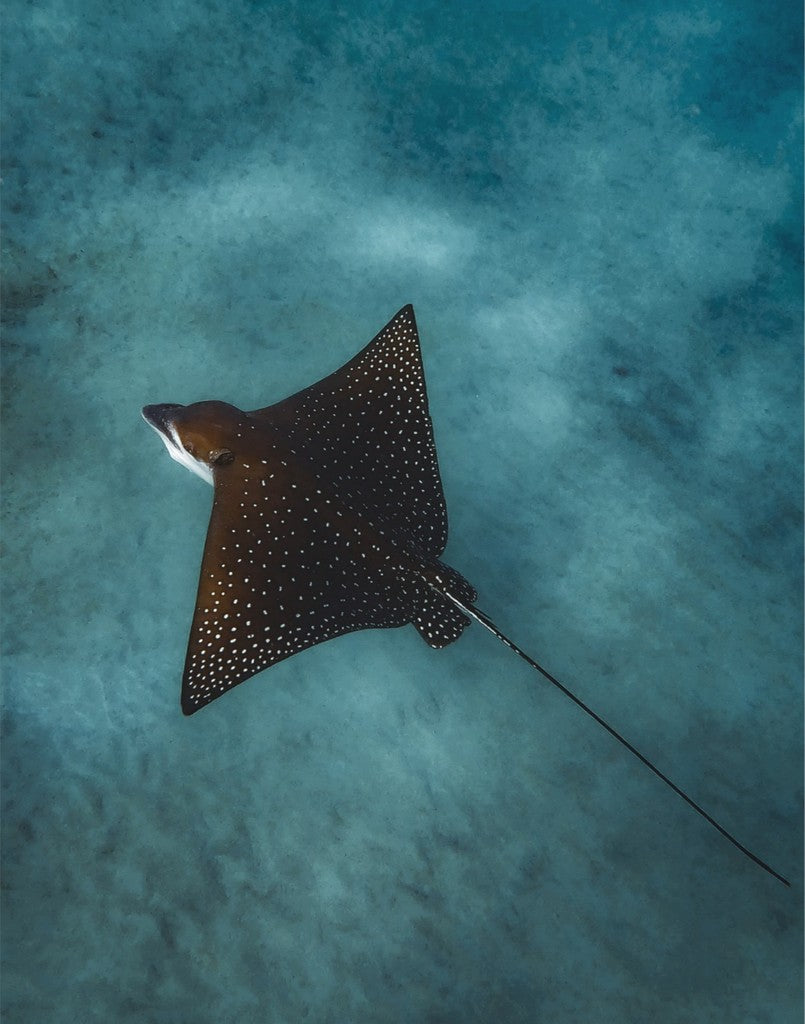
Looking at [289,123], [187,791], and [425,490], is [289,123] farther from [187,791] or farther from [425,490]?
[187,791]

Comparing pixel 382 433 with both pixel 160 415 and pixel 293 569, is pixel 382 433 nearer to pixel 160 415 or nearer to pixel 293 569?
pixel 293 569

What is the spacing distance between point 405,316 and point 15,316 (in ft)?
6.27

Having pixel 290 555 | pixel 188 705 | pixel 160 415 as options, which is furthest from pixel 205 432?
pixel 188 705

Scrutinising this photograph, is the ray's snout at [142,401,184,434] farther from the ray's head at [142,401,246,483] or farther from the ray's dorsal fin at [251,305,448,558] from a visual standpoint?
the ray's dorsal fin at [251,305,448,558]

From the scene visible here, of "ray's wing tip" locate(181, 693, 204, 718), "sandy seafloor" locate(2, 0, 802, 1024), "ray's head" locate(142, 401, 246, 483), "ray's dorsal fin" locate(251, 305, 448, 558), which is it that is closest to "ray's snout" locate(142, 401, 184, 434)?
"ray's head" locate(142, 401, 246, 483)

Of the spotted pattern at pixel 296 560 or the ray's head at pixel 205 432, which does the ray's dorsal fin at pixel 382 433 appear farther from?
the ray's head at pixel 205 432

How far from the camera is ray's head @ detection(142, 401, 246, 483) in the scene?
233 cm

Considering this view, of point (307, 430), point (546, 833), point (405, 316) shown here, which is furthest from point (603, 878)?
point (405, 316)

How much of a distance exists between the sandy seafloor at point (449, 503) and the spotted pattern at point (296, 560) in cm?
51

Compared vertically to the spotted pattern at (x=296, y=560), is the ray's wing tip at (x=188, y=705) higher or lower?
lower

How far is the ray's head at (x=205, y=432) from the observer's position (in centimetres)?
233

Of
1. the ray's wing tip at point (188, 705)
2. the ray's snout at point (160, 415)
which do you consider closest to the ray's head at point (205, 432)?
the ray's snout at point (160, 415)

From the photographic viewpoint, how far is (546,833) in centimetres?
256

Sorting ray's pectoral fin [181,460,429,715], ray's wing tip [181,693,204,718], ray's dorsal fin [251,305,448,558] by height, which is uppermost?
ray's dorsal fin [251,305,448,558]
